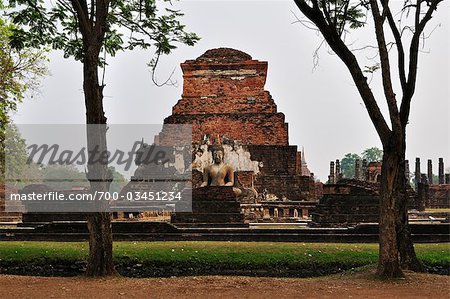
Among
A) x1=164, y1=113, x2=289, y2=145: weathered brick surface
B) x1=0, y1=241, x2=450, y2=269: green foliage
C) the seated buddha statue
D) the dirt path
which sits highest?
x1=164, y1=113, x2=289, y2=145: weathered brick surface

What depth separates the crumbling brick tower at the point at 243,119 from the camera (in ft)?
80.1

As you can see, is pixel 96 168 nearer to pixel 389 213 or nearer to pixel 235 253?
pixel 235 253

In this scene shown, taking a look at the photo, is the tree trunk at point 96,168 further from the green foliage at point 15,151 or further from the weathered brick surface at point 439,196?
the green foliage at point 15,151

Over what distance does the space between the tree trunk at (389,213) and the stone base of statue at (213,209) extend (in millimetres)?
6897

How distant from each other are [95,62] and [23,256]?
4042 mm

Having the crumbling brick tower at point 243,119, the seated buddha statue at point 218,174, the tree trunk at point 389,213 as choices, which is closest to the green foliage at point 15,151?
the crumbling brick tower at point 243,119

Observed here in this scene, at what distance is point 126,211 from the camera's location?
17.0 metres

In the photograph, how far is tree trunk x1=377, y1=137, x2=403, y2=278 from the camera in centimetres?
725

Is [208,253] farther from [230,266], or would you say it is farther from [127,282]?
[127,282]

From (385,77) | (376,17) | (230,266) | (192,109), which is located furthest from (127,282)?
(192,109)

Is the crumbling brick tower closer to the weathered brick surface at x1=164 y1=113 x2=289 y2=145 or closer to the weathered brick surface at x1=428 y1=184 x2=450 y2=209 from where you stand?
the weathered brick surface at x1=164 y1=113 x2=289 y2=145

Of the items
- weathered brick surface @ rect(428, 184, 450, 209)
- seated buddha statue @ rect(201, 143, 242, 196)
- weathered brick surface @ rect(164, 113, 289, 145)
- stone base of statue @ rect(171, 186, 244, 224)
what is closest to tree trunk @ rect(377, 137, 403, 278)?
stone base of statue @ rect(171, 186, 244, 224)

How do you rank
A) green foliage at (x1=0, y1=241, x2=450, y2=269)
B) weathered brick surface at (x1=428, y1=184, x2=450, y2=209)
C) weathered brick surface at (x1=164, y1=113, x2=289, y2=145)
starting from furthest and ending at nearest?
weathered brick surface at (x1=428, y1=184, x2=450, y2=209) < weathered brick surface at (x1=164, y1=113, x2=289, y2=145) < green foliage at (x1=0, y1=241, x2=450, y2=269)

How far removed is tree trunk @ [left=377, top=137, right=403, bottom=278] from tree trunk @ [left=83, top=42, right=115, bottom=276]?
3700mm
